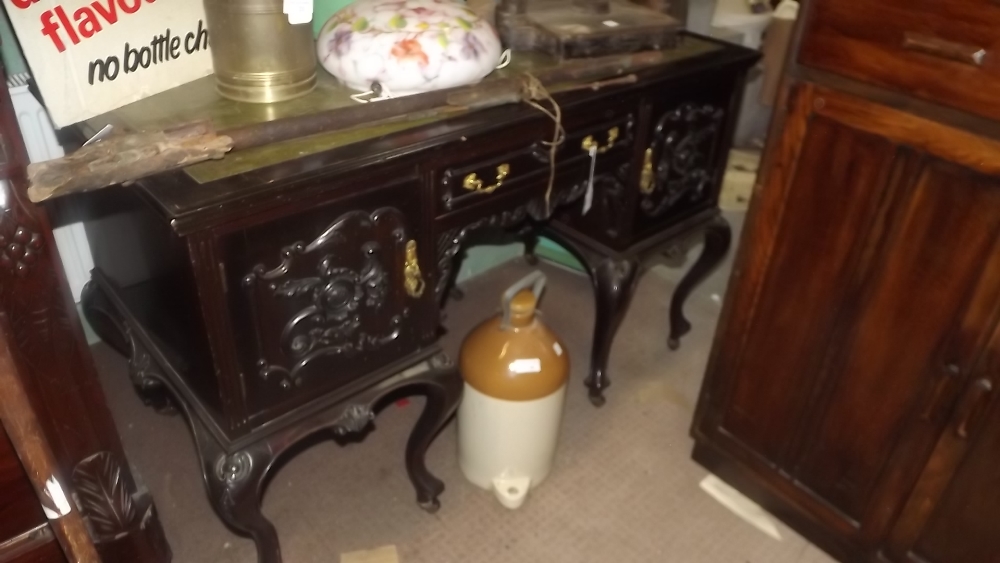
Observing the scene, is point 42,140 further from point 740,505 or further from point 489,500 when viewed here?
point 740,505

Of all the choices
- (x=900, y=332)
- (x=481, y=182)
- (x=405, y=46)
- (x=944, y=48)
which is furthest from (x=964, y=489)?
(x=405, y=46)

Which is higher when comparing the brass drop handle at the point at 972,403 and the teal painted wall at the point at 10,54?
the teal painted wall at the point at 10,54

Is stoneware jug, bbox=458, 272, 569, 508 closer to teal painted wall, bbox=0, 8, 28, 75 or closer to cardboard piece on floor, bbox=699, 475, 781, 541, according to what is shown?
cardboard piece on floor, bbox=699, 475, 781, 541

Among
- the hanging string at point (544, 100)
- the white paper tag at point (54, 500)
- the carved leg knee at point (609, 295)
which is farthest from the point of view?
the carved leg knee at point (609, 295)

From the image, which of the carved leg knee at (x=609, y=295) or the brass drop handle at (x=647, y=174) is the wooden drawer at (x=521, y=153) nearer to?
the brass drop handle at (x=647, y=174)

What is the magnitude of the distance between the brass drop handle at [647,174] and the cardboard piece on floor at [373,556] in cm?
83

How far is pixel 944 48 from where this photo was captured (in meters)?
1.01

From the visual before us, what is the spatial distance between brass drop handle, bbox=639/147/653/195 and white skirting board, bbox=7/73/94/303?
106cm

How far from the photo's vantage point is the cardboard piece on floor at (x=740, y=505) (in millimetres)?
1518

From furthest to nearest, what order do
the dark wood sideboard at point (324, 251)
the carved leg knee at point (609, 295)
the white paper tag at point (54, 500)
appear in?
the carved leg knee at point (609, 295) → the dark wood sideboard at point (324, 251) → the white paper tag at point (54, 500)

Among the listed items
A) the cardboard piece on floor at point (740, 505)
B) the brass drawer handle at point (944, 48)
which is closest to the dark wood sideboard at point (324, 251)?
the brass drawer handle at point (944, 48)

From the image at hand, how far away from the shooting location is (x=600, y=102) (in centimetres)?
132

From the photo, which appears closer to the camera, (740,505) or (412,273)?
(412,273)

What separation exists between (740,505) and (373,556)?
73 centimetres
